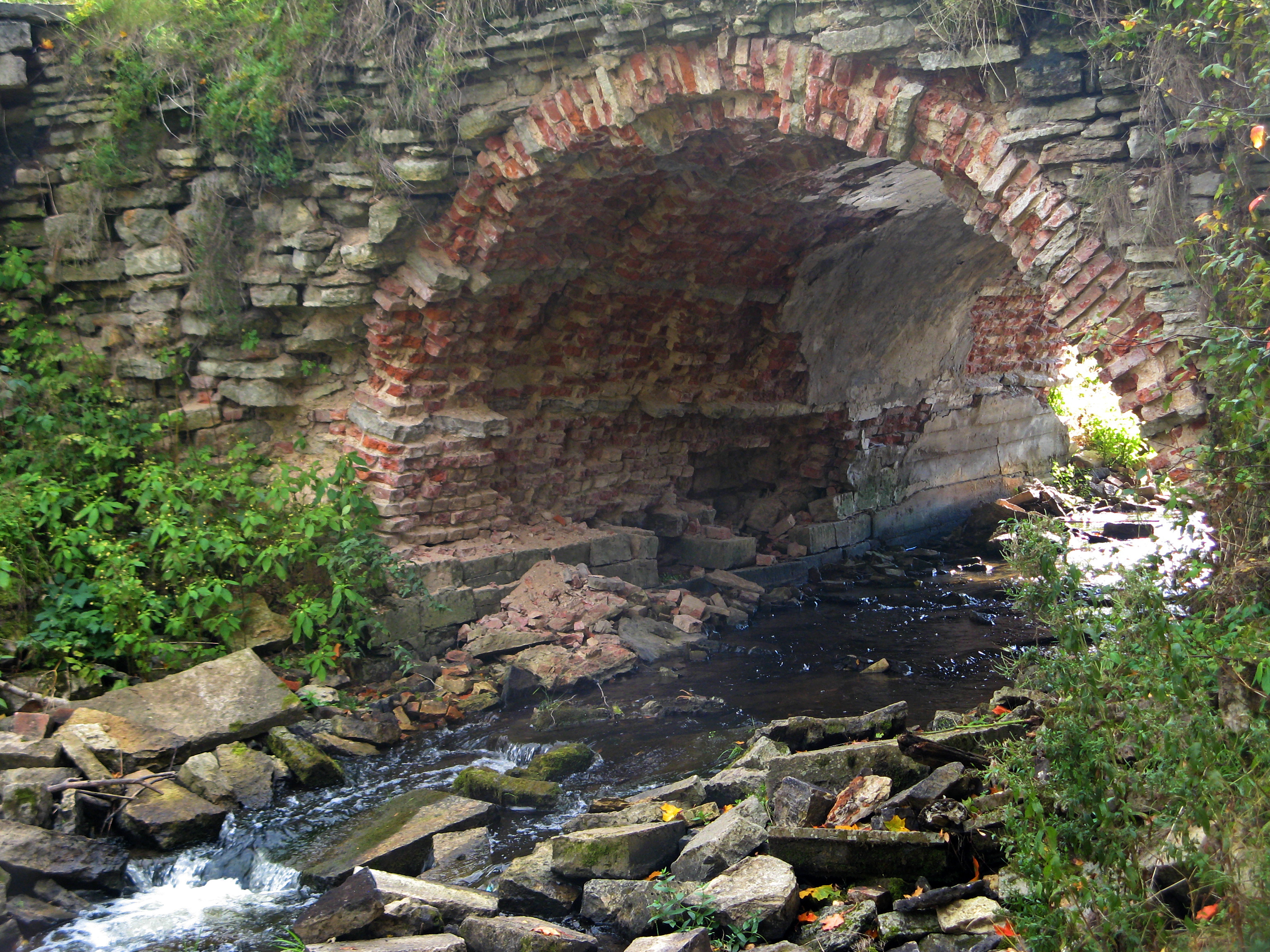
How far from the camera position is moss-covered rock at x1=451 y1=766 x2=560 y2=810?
4594 millimetres

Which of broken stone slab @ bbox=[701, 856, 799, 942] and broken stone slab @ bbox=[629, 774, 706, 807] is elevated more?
broken stone slab @ bbox=[701, 856, 799, 942]

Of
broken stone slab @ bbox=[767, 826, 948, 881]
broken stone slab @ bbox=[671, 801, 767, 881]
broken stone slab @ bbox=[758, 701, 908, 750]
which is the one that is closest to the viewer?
broken stone slab @ bbox=[767, 826, 948, 881]

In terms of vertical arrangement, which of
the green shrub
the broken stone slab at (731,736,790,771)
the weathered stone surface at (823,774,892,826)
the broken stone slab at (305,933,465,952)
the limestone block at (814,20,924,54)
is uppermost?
the limestone block at (814,20,924,54)

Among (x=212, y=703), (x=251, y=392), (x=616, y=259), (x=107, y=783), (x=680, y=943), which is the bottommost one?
(x=680, y=943)

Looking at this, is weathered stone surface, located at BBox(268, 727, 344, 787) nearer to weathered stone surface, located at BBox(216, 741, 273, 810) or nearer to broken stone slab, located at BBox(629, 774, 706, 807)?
weathered stone surface, located at BBox(216, 741, 273, 810)

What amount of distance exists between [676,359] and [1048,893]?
618 centimetres

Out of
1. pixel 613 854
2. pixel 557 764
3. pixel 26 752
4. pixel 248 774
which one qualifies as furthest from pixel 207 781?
pixel 613 854

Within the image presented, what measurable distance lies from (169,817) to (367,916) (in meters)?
1.42

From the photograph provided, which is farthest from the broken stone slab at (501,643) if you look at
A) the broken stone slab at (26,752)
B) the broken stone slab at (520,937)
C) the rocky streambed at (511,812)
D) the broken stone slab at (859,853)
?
the broken stone slab at (859,853)

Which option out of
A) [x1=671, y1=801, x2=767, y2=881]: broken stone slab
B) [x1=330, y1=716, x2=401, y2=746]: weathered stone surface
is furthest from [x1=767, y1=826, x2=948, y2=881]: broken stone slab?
[x1=330, y1=716, x2=401, y2=746]: weathered stone surface

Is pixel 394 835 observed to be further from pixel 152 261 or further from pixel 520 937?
pixel 152 261

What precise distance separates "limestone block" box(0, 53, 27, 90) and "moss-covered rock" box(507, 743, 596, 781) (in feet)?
17.3

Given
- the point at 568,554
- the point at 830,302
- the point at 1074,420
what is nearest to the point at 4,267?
the point at 568,554

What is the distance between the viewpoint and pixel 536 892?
352cm
